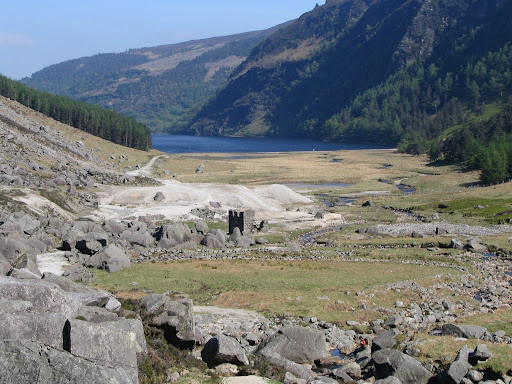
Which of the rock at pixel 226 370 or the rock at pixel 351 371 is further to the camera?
the rock at pixel 351 371

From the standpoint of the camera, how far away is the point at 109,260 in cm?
4947

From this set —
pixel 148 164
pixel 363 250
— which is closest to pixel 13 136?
pixel 148 164

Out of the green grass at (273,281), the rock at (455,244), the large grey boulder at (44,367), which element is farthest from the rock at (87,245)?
the rock at (455,244)

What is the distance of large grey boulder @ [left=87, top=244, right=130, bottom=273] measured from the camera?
49.0m

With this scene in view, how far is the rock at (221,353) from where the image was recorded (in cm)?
2602

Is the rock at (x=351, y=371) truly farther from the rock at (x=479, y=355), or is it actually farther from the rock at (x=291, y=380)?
the rock at (x=479, y=355)

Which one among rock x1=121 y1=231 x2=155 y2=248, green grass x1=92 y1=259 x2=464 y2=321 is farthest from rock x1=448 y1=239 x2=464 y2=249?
rock x1=121 y1=231 x2=155 y2=248

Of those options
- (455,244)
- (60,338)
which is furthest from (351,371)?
(455,244)

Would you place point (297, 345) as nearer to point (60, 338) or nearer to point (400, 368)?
point (400, 368)

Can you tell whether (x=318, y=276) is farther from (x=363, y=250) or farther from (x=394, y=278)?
(x=363, y=250)

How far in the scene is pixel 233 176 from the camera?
149 metres

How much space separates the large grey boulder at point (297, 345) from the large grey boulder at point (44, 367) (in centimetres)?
1205

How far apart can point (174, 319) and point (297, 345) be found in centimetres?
Answer: 646

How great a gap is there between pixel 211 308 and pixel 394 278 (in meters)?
17.2
